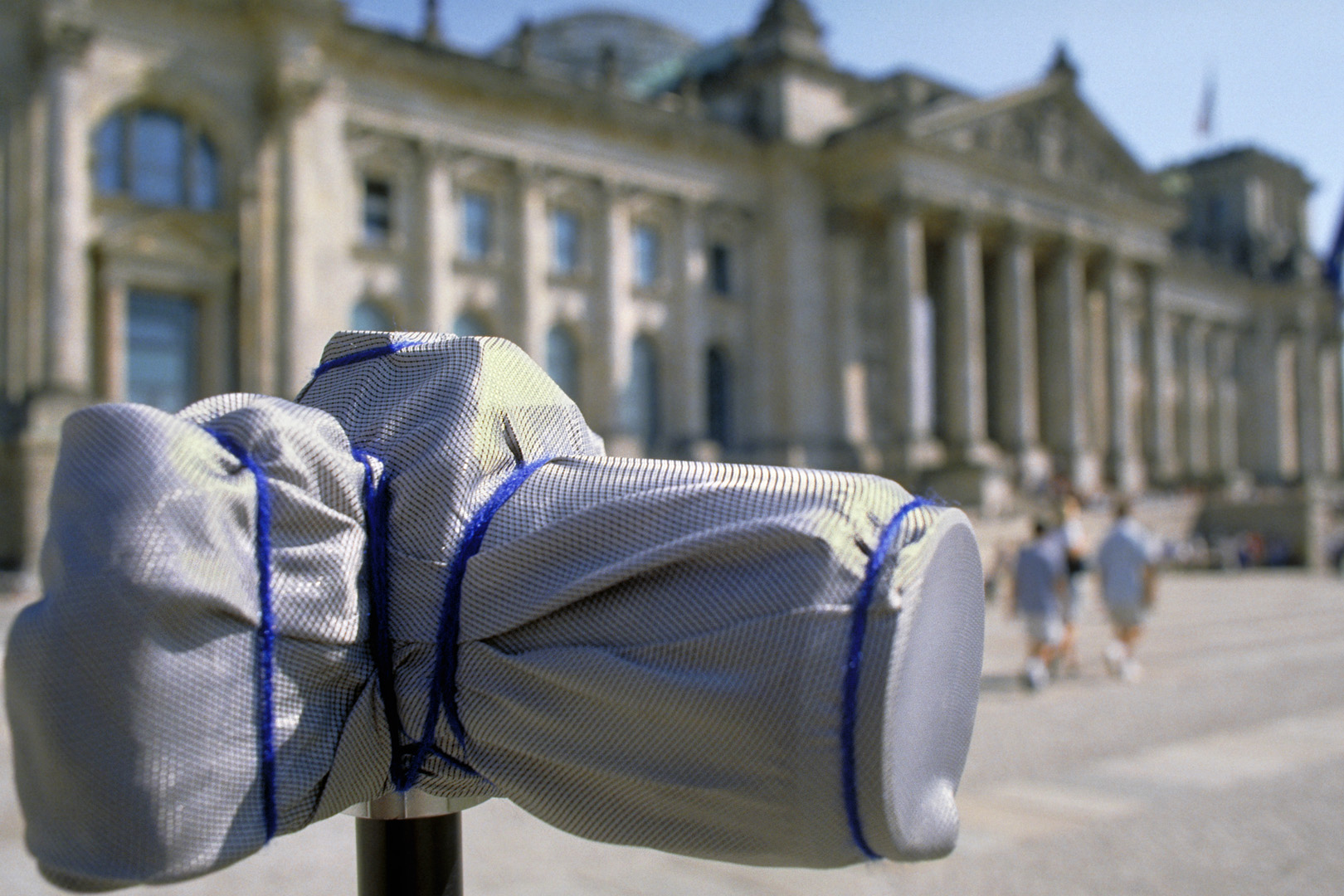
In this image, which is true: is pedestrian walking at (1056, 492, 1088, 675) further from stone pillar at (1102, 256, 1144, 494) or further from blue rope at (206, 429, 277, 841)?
stone pillar at (1102, 256, 1144, 494)

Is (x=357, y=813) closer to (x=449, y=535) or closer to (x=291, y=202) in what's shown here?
(x=449, y=535)

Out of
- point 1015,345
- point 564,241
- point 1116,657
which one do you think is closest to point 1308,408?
point 1015,345

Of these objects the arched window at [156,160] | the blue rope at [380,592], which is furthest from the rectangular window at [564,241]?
the blue rope at [380,592]

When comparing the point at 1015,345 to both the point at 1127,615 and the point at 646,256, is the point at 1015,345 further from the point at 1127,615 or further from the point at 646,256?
the point at 1127,615

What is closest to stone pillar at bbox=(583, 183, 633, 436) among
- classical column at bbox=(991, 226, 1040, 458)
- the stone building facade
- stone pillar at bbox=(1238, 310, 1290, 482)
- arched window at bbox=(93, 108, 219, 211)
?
the stone building facade

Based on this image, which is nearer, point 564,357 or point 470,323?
point 470,323

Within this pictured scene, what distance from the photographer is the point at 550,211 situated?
109 ft

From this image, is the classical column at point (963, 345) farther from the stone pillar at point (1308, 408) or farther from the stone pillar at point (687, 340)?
the stone pillar at point (1308, 408)

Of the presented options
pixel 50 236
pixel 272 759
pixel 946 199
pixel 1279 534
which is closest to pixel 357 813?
pixel 272 759

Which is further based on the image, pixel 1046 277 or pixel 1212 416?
pixel 1212 416

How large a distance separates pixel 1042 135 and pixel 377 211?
24.2 metres

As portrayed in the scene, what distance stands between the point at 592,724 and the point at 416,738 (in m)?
0.34

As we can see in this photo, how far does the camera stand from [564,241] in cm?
3384

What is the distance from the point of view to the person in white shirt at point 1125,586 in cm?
1269
